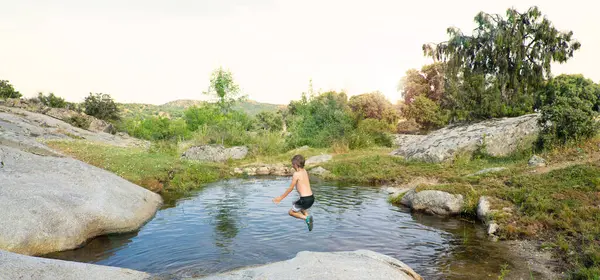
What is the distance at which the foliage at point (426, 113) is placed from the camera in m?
42.0

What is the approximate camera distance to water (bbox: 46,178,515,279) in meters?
8.27

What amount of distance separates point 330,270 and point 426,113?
40.0m

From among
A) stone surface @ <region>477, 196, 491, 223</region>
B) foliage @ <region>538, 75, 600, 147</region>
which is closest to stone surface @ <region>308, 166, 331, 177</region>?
stone surface @ <region>477, 196, 491, 223</region>

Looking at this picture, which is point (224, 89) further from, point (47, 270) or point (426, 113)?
point (47, 270)

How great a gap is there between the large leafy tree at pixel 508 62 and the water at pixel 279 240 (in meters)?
15.9

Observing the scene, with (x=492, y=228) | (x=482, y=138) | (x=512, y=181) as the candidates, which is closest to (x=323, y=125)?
(x=482, y=138)

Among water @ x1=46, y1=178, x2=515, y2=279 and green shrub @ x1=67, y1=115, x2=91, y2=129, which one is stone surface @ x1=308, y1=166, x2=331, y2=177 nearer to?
water @ x1=46, y1=178, x2=515, y2=279

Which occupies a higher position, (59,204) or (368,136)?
(368,136)

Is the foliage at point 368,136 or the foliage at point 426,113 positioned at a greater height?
the foliage at point 426,113

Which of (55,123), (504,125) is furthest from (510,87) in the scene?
(55,123)

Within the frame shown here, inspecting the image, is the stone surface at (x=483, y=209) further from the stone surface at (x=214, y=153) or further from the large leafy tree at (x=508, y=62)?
the stone surface at (x=214, y=153)

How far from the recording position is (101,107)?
5506cm

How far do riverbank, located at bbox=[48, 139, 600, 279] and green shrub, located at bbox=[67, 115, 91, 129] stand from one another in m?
20.8

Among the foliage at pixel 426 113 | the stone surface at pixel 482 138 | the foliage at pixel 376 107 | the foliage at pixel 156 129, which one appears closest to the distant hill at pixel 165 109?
the foliage at pixel 156 129
